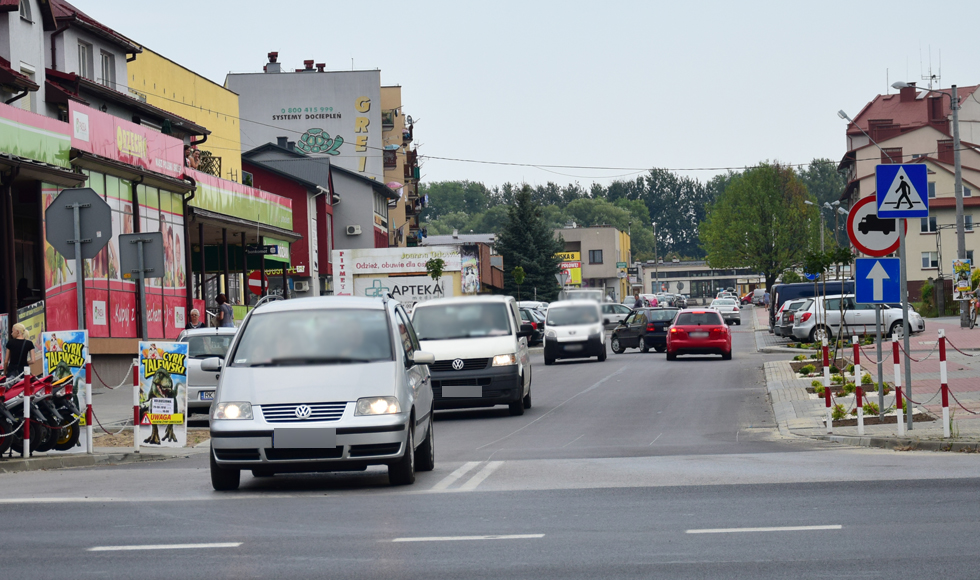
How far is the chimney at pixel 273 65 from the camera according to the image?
8762 cm

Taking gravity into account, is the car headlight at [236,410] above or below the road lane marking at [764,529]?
above

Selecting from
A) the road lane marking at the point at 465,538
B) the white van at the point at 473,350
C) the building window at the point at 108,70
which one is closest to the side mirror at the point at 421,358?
the road lane marking at the point at 465,538

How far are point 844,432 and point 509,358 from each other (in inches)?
233

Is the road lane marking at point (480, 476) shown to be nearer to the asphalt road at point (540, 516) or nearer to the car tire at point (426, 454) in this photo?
the asphalt road at point (540, 516)

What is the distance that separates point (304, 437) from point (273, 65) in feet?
266

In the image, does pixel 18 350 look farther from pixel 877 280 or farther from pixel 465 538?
pixel 877 280

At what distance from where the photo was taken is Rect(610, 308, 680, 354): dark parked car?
41594 millimetres

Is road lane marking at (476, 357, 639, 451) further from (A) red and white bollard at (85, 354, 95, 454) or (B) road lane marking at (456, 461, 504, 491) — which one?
(A) red and white bollard at (85, 354, 95, 454)

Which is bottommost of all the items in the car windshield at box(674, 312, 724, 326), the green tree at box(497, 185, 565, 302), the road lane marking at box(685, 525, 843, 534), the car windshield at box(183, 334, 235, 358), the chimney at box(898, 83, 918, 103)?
the road lane marking at box(685, 525, 843, 534)

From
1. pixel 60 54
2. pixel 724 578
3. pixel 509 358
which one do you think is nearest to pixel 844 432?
pixel 509 358

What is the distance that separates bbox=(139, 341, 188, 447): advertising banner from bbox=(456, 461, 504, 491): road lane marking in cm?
470

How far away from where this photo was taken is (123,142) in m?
29.2

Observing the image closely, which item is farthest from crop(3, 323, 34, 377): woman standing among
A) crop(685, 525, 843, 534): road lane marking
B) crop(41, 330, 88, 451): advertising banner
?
crop(685, 525, 843, 534): road lane marking

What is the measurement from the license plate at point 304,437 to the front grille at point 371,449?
0.73 ft
